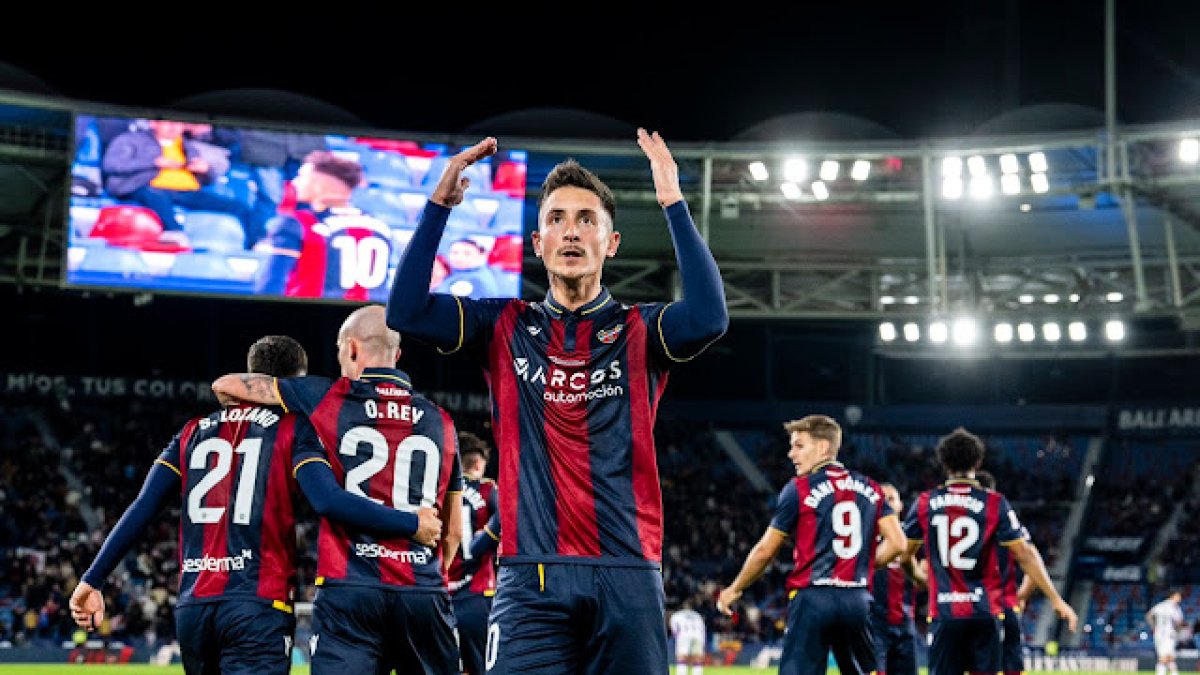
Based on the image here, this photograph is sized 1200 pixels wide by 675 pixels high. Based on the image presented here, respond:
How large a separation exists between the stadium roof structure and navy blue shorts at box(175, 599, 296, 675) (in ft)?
70.0

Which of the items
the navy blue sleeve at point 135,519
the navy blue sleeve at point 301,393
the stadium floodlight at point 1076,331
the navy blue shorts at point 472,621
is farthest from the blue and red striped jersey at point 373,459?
the stadium floodlight at point 1076,331

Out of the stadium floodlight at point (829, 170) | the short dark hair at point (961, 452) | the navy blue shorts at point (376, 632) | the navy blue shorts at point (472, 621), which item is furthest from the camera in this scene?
the stadium floodlight at point (829, 170)

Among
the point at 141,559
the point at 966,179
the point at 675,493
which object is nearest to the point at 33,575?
the point at 141,559

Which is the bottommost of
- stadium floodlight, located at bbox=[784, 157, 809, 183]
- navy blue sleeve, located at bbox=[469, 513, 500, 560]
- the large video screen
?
navy blue sleeve, located at bbox=[469, 513, 500, 560]

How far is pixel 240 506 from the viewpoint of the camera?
262 inches

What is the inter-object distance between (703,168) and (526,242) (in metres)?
6.65

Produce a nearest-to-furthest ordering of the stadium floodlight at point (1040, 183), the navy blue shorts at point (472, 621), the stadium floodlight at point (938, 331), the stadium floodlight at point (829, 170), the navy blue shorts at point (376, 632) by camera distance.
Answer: the navy blue shorts at point (376, 632), the navy blue shorts at point (472, 621), the stadium floodlight at point (1040, 183), the stadium floodlight at point (829, 170), the stadium floodlight at point (938, 331)

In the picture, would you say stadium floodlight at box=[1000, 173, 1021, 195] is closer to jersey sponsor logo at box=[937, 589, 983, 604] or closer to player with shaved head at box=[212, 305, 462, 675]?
jersey sponsor logo at box=[937, 589, 983, 604]

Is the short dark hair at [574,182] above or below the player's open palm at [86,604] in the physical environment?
above

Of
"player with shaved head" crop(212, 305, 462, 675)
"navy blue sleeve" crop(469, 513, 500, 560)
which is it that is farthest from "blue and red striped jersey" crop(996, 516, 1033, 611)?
"player with shaved head" crop(212, 305, 462, 675)

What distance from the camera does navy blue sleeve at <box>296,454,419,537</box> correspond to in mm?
6305

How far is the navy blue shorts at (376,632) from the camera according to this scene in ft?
20.7

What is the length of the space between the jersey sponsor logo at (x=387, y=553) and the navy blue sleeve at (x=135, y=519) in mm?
1037

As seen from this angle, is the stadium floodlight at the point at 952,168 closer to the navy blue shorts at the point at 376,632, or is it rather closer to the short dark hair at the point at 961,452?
the short dark hair at the point at 961,452
